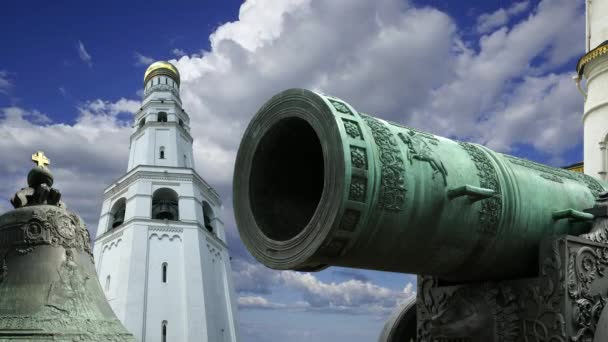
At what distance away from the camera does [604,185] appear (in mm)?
5152

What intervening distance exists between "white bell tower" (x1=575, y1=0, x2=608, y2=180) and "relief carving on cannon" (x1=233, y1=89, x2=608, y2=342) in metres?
12.2

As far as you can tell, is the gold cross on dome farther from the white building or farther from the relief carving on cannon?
the white building

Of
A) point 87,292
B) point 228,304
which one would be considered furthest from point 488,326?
point 228,304

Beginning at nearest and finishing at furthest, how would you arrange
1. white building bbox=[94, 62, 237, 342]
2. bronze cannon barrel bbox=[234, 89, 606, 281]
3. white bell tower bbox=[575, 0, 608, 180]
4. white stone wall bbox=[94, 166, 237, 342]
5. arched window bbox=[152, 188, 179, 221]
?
1. bronze cannon barrel bbox=[234, 89, 606, 281]
2. white bell tower bbox=[575, 0, 608, 180]
3. white stone wall bbox=[94, 166, 237, 342]
4. white building bbox=[94, 62, 237, 342]
5. arched window bbox=[152, 188, 179, 221]

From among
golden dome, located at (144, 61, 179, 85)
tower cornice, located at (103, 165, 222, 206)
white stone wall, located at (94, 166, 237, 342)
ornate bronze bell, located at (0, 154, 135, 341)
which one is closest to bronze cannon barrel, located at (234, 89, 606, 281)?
ornate bronze bell, located at (0, 154, 135, 341)

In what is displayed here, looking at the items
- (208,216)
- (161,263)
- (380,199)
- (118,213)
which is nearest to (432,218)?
(380,199)

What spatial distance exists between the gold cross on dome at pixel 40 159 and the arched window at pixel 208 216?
35.5 m

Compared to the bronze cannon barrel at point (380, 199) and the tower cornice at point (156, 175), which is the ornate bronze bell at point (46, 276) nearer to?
the bronze cannon barrel at point (380, 199)

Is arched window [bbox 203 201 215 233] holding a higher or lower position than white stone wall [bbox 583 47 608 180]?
higher

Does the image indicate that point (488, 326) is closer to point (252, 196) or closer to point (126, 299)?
point (252, 196)

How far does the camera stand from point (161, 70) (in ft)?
152

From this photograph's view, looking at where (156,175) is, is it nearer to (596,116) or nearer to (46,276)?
(596,116)

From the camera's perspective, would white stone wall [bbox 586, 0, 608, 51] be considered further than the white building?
No

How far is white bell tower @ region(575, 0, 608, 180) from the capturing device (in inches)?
624
